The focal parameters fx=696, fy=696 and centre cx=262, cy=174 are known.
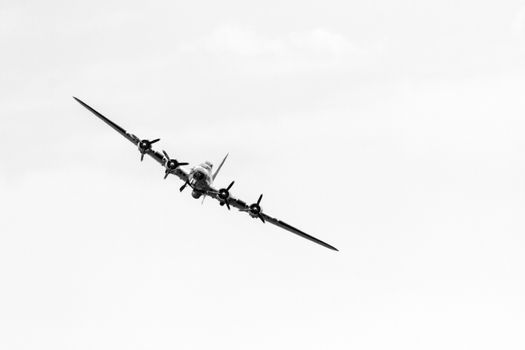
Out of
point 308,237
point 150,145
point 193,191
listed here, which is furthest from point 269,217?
point 150,145

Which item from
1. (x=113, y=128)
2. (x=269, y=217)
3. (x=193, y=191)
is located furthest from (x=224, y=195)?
(x=113, y=128)

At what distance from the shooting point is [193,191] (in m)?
91.9

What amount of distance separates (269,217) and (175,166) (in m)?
16.1

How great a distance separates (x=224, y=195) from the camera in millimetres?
90750

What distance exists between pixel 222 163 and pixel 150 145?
32.9 feet

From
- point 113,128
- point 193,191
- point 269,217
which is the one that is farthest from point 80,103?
point 269,217

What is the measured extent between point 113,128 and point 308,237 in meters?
32.0

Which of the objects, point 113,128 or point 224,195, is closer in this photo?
point 224,195

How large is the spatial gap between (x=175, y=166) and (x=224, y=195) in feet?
24.9

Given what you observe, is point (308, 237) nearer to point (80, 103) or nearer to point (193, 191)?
point (193, 191)

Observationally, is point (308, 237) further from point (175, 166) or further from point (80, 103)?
point (80, 103)

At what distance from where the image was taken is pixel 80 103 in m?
96.5

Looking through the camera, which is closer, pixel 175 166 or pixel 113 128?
pixel 175 166

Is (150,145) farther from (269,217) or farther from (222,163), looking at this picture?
(269,217)
